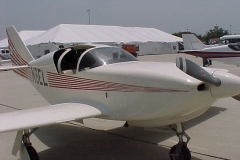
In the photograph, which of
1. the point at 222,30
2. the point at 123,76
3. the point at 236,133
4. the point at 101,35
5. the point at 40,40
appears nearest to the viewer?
the point at 123,76

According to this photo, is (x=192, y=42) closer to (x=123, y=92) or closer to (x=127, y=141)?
(x=127, y=141)

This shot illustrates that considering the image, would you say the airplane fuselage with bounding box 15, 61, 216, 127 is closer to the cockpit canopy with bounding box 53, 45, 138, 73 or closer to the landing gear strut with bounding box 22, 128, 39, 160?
the cockpit canopy with bounding box 53, 45, 138, 73

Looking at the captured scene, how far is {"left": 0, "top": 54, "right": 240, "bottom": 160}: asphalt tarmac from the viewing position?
15.3 feet

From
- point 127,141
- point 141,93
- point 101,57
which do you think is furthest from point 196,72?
point 127,141

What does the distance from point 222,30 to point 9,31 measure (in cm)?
8996

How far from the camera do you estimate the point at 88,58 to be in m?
4.97

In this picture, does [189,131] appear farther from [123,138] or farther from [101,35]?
[101,35]

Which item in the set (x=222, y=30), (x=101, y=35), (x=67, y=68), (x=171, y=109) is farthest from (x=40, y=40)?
(x=222, y=30)

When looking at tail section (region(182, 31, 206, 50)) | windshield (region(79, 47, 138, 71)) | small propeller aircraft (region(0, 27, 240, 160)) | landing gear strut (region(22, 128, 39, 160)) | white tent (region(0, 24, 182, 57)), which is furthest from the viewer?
white tent (region(0, 24, 182, 57))

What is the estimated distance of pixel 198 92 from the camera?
140 inches

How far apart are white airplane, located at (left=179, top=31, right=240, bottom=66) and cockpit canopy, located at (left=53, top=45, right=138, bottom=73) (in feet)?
43.1

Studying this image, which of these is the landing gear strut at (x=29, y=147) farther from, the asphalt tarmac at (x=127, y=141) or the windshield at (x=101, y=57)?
the windshield at (x=101, y=57)

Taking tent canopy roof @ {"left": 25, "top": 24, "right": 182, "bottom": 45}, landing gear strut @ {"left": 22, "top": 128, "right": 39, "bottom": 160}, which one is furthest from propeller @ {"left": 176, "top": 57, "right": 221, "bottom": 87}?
tent canopy roof @ {"left": 25, "top": 24, "right": 182, "bottom": 45}

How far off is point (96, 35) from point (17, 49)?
1381 inches
